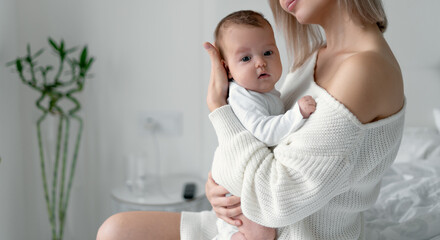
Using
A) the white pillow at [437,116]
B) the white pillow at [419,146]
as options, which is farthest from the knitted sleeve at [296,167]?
the white pillow at [437,116]

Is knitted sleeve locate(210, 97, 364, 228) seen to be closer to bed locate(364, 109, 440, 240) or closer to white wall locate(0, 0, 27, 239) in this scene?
bed locate(364, 109, 440, 240)

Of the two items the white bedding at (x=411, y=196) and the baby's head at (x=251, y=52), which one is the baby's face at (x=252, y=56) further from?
the white bedding at (x=411, y=196)

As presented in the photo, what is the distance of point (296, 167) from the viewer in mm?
881

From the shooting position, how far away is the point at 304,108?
3.07 ft

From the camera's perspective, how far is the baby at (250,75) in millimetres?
1004

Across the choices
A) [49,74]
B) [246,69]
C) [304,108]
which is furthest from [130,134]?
[304,108]

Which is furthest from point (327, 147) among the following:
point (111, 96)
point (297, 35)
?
point (111, 96)

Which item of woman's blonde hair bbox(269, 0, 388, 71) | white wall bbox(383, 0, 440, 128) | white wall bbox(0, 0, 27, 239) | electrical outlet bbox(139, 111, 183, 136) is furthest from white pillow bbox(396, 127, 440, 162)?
white wall bbox(0, 0, 27, 239)

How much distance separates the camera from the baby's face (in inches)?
41.5

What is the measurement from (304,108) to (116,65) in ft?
5.25

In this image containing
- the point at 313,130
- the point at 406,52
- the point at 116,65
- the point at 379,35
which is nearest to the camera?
the point at 313,130

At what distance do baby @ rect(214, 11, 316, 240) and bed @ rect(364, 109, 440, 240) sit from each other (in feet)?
1.42

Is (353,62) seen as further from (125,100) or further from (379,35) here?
(125,100)

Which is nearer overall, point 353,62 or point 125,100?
Result: point 353,62
